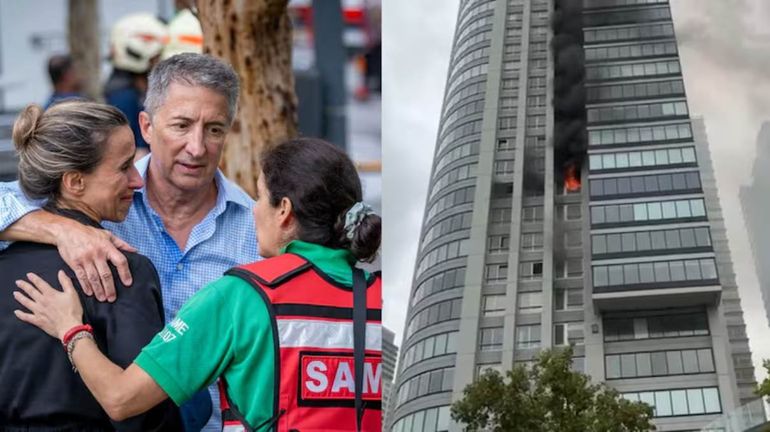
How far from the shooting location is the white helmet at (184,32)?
2.62 meters

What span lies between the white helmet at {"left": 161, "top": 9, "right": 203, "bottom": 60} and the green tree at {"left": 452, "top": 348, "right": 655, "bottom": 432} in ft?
3.48

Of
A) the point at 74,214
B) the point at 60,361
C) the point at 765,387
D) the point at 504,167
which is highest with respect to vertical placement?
the point at 504,167

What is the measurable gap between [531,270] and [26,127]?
1.18 meters

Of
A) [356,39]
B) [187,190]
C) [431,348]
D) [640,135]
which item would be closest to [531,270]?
[431,348]

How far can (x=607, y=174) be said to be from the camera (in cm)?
251

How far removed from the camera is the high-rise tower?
2.35 meters

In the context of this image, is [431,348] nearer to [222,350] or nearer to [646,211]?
[646,211]

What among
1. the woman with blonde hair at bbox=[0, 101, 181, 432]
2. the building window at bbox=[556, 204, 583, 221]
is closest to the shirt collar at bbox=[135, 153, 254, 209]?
the woman with blonde hair at bbox=[0, 101, 181, 432]

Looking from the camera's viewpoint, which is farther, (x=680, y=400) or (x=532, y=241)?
(x=532, y=241)

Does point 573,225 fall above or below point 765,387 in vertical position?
above

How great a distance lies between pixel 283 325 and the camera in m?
1.56

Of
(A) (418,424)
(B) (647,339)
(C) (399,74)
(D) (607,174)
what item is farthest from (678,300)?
(C) (399,74)

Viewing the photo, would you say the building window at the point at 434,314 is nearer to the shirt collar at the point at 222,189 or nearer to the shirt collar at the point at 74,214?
the shirt collar at the point at 222,189

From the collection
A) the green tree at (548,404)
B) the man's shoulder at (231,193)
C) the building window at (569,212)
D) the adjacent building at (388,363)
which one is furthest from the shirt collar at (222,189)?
the building window at (569,212)
